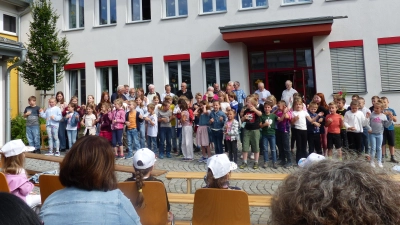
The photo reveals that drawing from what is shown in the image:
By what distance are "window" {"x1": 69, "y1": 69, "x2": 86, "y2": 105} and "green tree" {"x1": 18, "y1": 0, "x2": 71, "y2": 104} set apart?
1516 millimetres

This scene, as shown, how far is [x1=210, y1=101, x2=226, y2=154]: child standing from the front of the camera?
31.0ft

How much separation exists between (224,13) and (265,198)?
44.6 feet

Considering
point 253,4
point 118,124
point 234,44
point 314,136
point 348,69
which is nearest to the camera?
point 314,136

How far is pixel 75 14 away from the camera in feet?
64.0

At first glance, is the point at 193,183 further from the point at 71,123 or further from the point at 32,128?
the point at 32,128

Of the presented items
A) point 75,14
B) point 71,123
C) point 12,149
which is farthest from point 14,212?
point 75,14

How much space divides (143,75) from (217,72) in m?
4.06

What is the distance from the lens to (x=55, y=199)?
7.20ft

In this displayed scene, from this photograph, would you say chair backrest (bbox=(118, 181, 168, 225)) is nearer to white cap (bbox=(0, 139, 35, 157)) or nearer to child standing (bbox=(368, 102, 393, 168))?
white cap (bbox=(0, 139, 35, 157))

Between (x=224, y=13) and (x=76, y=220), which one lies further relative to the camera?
(x=224, y=13)

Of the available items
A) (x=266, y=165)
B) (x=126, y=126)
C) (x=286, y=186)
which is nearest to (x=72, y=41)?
(x=126, y=126)

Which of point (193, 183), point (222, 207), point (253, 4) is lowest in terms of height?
point (193, 183)

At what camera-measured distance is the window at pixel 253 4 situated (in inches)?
651

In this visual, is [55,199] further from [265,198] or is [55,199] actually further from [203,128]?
[203,128]
